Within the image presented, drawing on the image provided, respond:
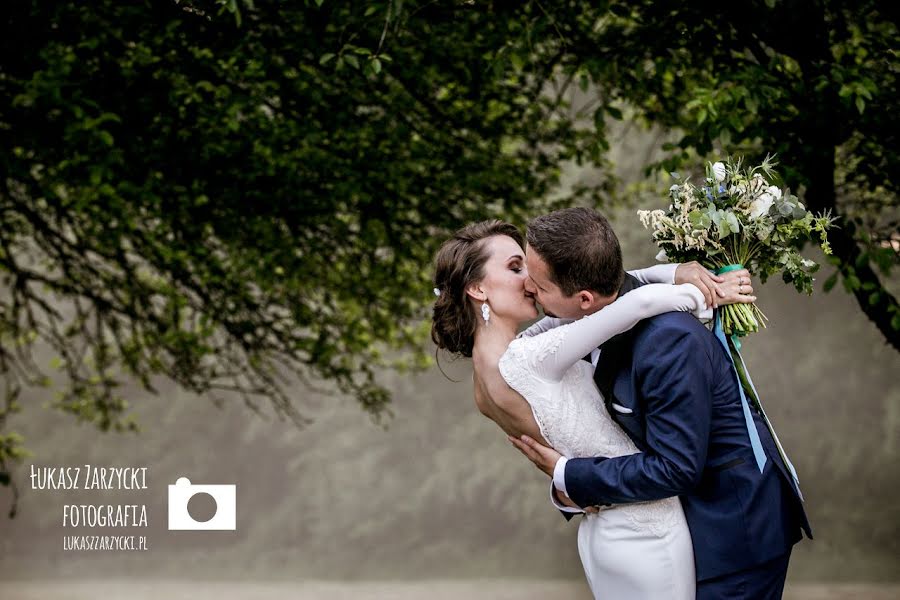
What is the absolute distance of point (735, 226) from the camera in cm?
210

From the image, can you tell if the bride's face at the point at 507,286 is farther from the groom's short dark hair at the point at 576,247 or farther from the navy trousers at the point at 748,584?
the navy trousers at the point at 748,584

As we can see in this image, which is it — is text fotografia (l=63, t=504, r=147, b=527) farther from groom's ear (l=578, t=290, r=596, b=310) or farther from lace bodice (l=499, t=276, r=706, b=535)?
groom's ear (l=578, t=290, r=596, b=310)

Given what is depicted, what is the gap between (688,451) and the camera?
76.9 inches

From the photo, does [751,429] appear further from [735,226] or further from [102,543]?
[102,543]

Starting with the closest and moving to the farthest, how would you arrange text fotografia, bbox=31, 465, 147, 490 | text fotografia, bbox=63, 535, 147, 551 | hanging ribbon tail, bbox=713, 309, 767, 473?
hanging ribbon tail, bbox=713, 309, 767, 473
text fotografia, bbox=31, 465, 147, 490
text fotografia, bbox=63, 535, 147, 551

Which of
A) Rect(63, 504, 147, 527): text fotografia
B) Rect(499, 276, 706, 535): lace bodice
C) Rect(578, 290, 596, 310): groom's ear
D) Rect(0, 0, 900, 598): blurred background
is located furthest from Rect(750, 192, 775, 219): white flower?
Rect(63, 504, 147, 527): text fotografia

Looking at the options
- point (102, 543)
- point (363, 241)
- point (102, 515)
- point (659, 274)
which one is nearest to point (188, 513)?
point (102, 515)

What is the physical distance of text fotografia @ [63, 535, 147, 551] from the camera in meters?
7.83

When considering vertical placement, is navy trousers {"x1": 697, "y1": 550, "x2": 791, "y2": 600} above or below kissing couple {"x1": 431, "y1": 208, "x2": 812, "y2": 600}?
below

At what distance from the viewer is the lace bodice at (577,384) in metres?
2.05

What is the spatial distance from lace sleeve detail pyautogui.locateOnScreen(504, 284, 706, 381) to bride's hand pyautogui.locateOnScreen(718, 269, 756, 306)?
Answer: 0.19 feet

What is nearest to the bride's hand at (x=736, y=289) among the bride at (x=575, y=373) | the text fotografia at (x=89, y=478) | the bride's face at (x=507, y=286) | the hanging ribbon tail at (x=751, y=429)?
the bride at (x=575, y=373)

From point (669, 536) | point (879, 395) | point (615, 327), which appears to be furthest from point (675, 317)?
point (879, 395)

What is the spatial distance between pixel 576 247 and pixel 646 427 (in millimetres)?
396
